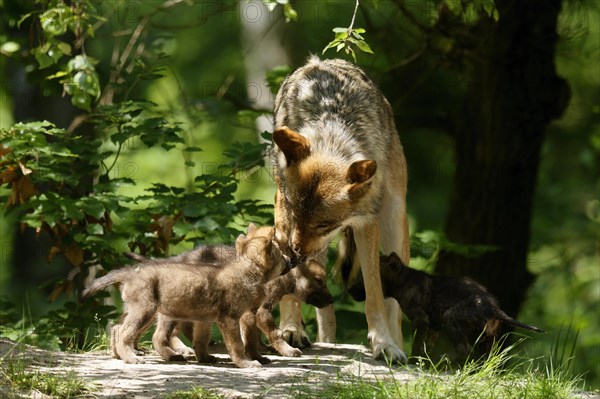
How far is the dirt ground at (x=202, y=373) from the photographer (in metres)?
6.30

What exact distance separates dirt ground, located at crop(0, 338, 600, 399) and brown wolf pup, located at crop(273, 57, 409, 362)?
52cm

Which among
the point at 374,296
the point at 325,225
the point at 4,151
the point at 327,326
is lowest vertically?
the point at 327,326

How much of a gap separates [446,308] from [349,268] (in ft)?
4.38

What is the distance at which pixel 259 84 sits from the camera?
13.7 metres

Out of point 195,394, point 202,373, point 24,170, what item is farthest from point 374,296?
point 24,170

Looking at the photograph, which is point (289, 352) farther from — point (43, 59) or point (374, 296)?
point (43, 59)

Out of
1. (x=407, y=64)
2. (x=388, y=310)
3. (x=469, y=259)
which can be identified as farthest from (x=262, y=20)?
(x=388, y=310)

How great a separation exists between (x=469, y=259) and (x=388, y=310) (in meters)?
4.21

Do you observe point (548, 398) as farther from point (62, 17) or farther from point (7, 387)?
point (62, 17)

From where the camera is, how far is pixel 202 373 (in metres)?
6.92

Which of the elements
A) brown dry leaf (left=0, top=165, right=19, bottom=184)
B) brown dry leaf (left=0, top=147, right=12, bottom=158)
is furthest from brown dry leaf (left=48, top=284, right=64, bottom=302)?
brown dry leaf (left=0, top=147, right=12, bottom=158)

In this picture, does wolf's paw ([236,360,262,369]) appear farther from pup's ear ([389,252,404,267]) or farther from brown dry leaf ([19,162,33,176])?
brown dry leaf ([19,162,33,176])

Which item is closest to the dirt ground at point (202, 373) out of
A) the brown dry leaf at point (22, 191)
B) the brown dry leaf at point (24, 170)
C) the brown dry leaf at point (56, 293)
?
the brown dry leaf at point (56, 293)

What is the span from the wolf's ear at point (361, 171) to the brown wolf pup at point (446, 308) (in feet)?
3.69
